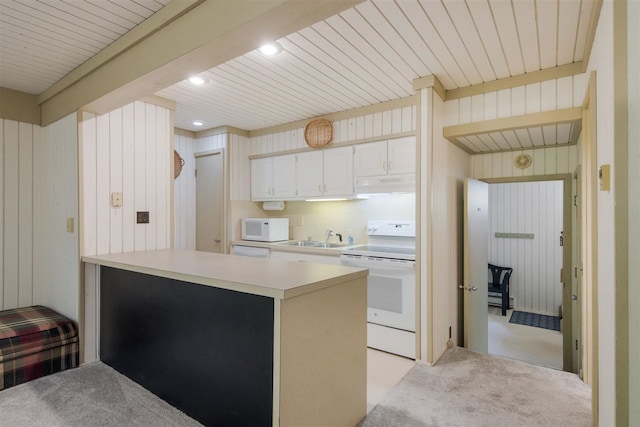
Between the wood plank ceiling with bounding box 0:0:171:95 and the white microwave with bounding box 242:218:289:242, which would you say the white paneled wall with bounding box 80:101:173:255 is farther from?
the white microwave with bounding box 242:218:289:242

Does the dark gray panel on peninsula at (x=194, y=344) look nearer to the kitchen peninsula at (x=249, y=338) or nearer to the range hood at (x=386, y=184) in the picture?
the kitchen peninsula at (x=249, y=338)

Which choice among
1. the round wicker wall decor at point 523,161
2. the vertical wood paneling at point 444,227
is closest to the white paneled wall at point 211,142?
the vertical wood paneling at point 444,227

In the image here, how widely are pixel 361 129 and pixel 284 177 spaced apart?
3.94 ft

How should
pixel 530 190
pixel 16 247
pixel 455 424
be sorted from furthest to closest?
pixel 530 190 < pixel 16 247 < pixel 455 424

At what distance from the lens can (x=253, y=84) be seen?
2980 mm

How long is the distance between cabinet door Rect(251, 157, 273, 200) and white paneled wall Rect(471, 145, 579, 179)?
2.48 metres

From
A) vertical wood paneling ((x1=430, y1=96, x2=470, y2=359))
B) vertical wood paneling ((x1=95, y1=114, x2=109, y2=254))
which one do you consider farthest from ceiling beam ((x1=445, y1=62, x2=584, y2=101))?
vertical wood paneling ((x1=95, y1=114, x2=109, y2=254))

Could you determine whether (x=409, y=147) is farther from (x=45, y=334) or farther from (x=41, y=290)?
(x=41, y=290)

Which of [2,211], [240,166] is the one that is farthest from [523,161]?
[2,211]

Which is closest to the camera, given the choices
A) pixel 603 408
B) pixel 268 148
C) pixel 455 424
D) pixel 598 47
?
pixel 603 408

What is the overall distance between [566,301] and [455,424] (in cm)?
202

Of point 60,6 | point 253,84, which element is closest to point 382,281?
point 253,84

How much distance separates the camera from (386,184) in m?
3.42

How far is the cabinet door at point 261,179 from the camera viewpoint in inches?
177
